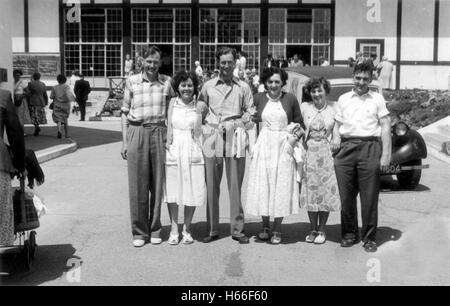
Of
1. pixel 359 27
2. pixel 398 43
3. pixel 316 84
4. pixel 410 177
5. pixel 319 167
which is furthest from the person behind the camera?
pixel 359 27

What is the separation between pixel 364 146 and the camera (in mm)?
6953

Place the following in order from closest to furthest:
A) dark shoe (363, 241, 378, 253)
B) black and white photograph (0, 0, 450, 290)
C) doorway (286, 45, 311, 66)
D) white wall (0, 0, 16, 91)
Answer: black and white photograph (0, 0, 450, 290), dark shoe (363, 241, 378, 253), white wall (0, 0, 16, 91), doorway (286, 45, 311, 66)

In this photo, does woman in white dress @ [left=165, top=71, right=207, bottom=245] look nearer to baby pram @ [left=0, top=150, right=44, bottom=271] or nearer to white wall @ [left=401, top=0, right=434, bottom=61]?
baby pram @ [left=0, top=150, right=44, bottom=271]

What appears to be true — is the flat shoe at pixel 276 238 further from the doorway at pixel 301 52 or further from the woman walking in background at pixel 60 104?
the doorway at pixel 301 52

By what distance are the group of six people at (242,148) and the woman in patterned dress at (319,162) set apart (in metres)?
0.01

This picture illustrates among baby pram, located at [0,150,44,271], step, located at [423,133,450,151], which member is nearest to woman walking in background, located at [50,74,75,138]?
step, located at [423,133,450,151]

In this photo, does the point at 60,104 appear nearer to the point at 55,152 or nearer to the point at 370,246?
the point at 55,152

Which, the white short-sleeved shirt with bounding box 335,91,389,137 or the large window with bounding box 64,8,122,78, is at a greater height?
the large window with bounding box 64,8,122,78

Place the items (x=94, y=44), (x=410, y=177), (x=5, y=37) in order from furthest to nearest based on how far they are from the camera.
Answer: (x=94, y=44) < (x=5, y=37) < (x=410, y=177)

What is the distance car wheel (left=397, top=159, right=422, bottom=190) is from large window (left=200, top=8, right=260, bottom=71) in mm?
19893

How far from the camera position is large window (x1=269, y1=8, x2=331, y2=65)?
30.2m

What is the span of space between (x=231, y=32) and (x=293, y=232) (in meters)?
23.5

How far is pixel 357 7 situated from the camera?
2983 cm

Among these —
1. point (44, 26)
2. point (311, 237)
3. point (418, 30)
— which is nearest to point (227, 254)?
point (311, 237)
